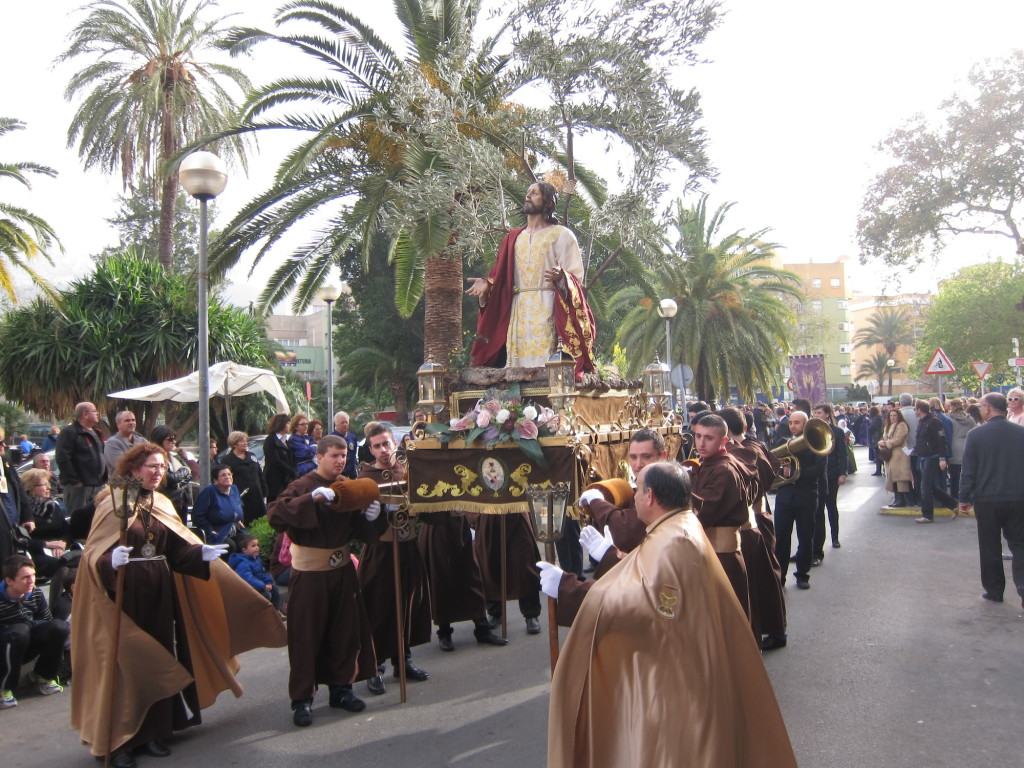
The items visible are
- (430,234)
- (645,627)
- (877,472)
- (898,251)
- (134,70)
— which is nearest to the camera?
(645,627)

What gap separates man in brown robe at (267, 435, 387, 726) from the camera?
214 inches

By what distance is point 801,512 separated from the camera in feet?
28.9

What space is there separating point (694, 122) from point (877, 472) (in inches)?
514

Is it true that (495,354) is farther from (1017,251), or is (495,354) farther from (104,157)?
(1017,251)

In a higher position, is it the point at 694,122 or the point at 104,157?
the point at 104,157

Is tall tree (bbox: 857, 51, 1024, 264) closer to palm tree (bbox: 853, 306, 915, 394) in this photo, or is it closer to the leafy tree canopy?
the leafy tree canopy

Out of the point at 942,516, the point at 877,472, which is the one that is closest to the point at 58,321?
the point at 942,516

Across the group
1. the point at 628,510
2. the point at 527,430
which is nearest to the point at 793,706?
the point at 628,510

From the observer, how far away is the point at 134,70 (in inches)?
786

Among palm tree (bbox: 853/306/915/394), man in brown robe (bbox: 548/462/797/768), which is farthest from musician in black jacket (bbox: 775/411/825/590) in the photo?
palm tree (bbox: 853/306/915/394)

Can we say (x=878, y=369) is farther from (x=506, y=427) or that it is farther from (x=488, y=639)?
(x=506, y=427)

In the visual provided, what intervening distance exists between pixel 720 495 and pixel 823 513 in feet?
16.6

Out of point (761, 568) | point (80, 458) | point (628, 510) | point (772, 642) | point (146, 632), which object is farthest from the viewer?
point (80, 458)

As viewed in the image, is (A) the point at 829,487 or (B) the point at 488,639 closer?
(B) the point at 488,639
